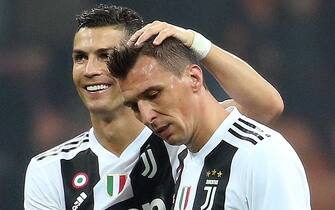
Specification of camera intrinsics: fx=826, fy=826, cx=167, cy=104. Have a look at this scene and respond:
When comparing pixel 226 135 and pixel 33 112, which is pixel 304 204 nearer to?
pixel 226 135

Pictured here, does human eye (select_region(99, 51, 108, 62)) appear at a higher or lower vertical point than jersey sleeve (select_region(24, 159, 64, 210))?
higher

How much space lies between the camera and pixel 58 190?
2.22 meters

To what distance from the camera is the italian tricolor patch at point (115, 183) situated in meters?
2.19

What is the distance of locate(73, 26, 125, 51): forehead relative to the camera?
2180 millimetres

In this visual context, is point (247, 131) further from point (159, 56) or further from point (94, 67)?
point (94, 67)

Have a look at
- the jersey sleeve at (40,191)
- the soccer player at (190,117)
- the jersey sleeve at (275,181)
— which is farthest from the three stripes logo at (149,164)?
the jersey sleeve at (275,181)

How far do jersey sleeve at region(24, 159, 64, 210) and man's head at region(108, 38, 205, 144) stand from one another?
0.54 meters

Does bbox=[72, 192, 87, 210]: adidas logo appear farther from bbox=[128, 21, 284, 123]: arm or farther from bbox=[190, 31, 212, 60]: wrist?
bbox=[190, 31, 212, 60]: wrist

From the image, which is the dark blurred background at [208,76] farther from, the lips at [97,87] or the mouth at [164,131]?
the mouth at [164,131]

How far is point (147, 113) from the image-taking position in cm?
176

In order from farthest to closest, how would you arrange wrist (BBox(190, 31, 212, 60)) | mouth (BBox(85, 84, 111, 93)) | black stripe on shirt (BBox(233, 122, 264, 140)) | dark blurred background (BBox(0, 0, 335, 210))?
dark blurred background (BBox(0, 0, 335, 210)) → mouth (BBox(85, 84, 111, 93)) → wrist (BBox(190, 31, 212, 60)) → black stripe on shirt (BBox(233, 122, 264, 140))

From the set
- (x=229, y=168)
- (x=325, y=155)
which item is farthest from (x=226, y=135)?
(x=325, y=155)

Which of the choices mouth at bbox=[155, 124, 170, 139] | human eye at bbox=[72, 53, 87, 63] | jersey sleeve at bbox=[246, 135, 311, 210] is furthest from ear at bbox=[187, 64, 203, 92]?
human eye at bbox=[72, 53, 87, 63]

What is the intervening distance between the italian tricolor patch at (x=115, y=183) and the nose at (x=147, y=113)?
0.45 meters
